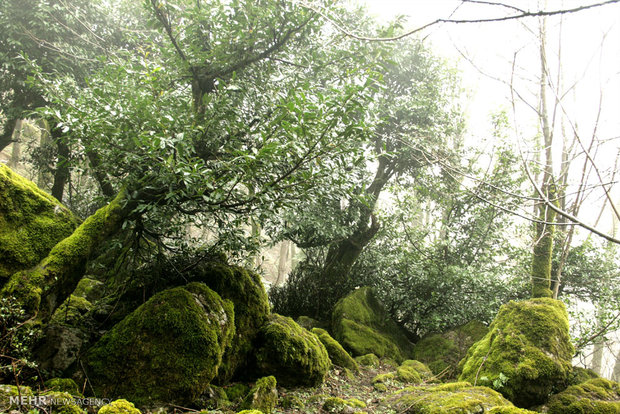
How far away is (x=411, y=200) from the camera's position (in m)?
8.37

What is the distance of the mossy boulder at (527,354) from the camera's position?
3982 mm

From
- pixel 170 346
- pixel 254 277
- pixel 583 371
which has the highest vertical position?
pixel 254 277

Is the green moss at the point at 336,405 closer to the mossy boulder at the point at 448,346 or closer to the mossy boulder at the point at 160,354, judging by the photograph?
the mossy boulder at the point at 160,354

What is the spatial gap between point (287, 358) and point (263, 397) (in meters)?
0.79

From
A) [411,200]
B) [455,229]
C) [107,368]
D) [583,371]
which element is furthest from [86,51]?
[583,371]

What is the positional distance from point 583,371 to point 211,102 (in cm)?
639

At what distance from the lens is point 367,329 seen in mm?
7008

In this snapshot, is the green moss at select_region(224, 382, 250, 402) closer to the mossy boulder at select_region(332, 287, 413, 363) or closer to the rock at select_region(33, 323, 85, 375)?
the rock at select_region(33, 323, 85, 375)

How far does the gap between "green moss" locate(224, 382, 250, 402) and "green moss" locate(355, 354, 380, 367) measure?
2.86 m

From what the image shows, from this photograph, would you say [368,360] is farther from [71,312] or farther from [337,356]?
[71,312]

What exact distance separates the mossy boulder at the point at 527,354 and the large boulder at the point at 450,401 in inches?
22.8

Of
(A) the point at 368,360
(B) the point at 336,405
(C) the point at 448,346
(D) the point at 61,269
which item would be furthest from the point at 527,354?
(D) the point at 61,269

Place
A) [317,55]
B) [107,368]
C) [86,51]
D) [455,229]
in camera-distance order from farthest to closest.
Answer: [455,229]
[86,51]
[317,55]
[107,368]

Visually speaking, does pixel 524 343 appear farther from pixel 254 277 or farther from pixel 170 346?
pixel 170 346
